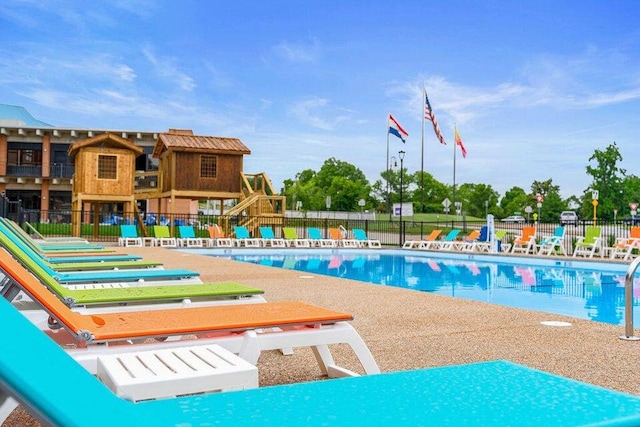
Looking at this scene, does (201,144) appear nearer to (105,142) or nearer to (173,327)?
(105,142)

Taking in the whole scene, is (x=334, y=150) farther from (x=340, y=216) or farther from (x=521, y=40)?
(x=521, y=40)

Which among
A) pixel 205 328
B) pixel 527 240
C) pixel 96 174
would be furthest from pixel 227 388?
pixel 96 174

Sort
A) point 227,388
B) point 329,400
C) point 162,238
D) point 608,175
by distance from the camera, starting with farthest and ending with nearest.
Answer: point 608,175
point 162,238
point 227,388
point 329,400

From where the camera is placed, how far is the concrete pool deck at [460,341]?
432cm

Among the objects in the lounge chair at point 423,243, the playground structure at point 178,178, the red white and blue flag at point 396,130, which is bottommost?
the lounge chair at point 423,243

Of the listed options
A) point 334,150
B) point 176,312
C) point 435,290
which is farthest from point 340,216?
point 176,312

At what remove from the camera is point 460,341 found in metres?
5.29

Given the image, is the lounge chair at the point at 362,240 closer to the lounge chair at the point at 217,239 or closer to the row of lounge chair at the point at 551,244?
the row of lounge chair at the point at 551,244

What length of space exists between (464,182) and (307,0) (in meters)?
61.7

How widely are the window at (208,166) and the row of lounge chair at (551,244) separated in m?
10.3

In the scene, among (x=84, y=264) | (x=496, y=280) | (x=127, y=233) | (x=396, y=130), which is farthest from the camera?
(x=396, y=130)

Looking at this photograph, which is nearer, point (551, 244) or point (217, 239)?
point (551, 244)

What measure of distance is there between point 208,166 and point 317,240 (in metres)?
7.13

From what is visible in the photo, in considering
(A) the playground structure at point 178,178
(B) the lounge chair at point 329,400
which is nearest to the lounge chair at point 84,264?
(B) the lounge chair at point 329,400
